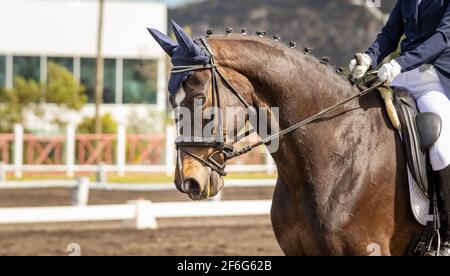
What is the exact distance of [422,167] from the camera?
497cm

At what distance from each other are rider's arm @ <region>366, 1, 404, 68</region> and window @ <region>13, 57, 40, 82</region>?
31.5 metres

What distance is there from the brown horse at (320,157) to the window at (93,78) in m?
31.8

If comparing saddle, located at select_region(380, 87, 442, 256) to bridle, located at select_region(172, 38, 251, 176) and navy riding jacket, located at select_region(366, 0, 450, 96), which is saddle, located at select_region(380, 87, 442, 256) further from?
bridle, located at select_region(172, 38, 251, 176)

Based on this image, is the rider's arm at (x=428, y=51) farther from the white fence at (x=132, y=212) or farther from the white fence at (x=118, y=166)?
the white fence at (x=118, y=166)

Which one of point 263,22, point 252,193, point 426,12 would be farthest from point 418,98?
point 263,22

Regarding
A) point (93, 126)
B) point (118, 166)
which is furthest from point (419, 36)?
point (93, 126)

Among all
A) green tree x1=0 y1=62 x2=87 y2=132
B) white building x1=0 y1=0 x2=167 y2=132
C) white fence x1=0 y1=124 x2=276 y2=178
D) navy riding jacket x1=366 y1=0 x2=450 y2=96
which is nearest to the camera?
navy riding jacket x1=366 y1=0 x2=450 y2=96

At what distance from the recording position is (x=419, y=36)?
209 inches

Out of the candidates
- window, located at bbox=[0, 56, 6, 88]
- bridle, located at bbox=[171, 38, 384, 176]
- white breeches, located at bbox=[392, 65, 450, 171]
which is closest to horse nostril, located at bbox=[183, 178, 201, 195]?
bridle, located at bbox=[171, 38, 384, 176]

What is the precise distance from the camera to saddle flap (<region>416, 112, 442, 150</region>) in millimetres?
4961

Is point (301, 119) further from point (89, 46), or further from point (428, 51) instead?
point (89, 46)

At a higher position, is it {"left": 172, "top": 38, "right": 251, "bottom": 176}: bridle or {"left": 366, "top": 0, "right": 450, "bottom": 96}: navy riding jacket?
{"left": 366, "top": 0, "right": 450, "bottom": 96}: navy riding jacket

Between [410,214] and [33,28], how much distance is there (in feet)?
104

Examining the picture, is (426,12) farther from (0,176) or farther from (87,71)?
(87,71)
